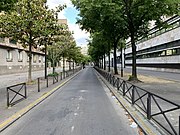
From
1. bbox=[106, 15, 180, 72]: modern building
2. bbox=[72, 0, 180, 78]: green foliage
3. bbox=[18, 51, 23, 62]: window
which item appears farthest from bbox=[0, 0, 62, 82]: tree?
bbox=[18, 51, 23, 62]: window

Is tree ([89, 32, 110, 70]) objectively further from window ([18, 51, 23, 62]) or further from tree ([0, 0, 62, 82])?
window ([18, 51, 23, 62])

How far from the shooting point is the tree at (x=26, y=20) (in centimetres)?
2170

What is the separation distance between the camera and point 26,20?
21984 millimetres

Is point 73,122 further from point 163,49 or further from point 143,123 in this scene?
point 163,49

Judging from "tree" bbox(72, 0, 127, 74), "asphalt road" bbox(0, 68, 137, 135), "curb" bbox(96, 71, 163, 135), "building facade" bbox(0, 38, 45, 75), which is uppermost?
"tree" bbox(72, 0, 127, 74)

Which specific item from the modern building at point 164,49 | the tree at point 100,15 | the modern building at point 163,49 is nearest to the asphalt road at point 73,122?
the tree at point 100,15

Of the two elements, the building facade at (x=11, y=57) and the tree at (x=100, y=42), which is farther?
the building facade at (x=11, y=57)

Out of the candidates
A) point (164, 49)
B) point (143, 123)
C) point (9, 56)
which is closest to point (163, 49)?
point (164, 49)

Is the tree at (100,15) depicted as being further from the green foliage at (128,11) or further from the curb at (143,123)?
the curb at (143,123)

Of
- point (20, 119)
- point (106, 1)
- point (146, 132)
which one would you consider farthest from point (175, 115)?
point (106, 1)

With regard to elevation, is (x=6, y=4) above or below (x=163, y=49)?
above

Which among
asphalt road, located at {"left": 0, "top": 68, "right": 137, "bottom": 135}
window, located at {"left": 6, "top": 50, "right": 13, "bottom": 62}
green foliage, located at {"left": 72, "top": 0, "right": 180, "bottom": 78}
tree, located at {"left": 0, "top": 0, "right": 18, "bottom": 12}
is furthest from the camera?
window, located at {"left": 6, "top": 50, "right": 13, "bottom": 62}

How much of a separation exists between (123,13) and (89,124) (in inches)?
697

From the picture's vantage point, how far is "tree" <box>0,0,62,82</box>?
2170 cm
